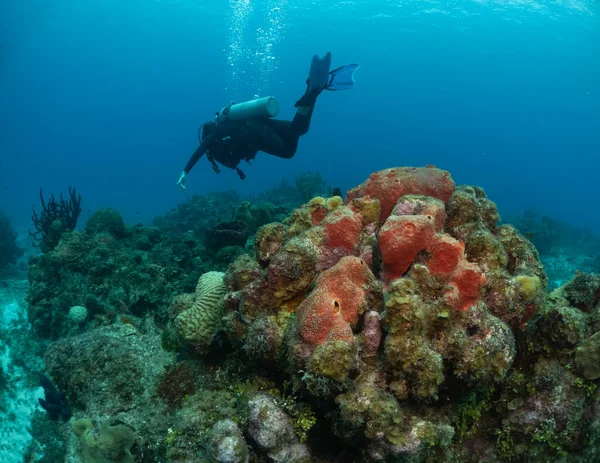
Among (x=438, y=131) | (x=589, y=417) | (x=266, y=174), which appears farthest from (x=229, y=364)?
(x=438, y=131)

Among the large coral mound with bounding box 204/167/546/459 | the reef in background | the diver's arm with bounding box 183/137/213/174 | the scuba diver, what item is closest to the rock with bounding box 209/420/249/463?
the reef in background

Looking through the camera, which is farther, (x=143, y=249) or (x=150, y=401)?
(x=143, y=249)

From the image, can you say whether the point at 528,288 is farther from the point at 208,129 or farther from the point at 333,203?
the point at 208,129

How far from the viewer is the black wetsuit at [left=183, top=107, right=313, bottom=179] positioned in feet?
34.9

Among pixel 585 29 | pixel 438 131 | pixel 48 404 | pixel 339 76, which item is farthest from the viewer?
pixel 438 131

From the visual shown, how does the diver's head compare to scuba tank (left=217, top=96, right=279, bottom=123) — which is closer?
scuba tank (left=217, top=96, right=279, bottom=123)

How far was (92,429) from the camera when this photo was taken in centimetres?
402

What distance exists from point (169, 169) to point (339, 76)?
103 metres

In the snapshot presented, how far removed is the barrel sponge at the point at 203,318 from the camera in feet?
13.1

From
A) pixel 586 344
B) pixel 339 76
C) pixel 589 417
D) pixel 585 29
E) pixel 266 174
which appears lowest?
pixel 266 174

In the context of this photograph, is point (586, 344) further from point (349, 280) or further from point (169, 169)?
point (169, 169)

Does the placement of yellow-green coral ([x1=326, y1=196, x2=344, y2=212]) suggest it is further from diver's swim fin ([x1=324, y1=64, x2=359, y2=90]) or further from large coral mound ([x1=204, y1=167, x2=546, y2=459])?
diver's swim fin ([x1=324, y1=64, x2=359, y2=90])

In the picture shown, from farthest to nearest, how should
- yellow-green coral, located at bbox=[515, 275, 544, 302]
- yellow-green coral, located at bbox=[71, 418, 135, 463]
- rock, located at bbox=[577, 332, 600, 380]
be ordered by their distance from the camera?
yellow-green coral, located at bbox=[71, 418, 135, 463], yellow-green coral, located at bbox=[515, 275, 544, 302], rock, located at bbox=[577, 332, 600, 380]

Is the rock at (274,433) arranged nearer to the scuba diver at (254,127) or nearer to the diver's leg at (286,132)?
the scuba diver at (254,127)
